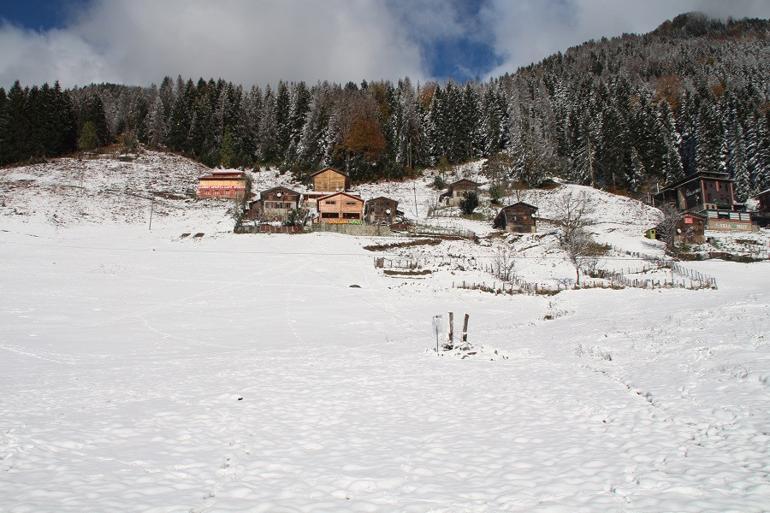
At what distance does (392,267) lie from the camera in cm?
4062

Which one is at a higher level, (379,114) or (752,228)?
(379,114)

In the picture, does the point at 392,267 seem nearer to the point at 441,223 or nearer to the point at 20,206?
the point at 441,223

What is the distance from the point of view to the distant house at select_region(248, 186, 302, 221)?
6644 centimetres

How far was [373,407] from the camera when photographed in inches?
433

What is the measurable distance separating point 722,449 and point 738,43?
22222 centimetres

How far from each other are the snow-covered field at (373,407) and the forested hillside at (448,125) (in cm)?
6225

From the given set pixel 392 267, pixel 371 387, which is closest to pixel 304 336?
pixel 371 387

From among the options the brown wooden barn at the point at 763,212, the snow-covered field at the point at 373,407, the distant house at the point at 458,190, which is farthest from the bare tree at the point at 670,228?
the distant house at the point at 458,190

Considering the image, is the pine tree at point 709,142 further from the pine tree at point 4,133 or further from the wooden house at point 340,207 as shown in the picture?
the pine tree at point 4,133

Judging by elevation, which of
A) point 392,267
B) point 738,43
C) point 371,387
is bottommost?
point 371,387

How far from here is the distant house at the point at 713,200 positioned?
58469 millimetres

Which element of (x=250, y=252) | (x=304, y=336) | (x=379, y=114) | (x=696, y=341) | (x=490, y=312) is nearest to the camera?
(x=696, y=341)

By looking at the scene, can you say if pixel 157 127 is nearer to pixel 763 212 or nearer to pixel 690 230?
pixel 690 230

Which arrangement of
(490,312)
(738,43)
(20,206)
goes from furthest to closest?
(738,43)
(20,206)
(490,312)
